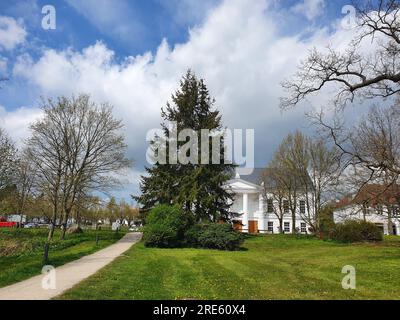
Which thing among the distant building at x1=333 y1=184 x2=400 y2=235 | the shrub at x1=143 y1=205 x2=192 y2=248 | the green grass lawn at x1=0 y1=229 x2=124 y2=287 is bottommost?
the green grass lawn at x1=0 y1=229 x2=124 y2=287

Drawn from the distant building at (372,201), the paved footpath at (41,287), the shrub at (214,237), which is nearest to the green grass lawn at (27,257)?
the paved footpath at (41,287)

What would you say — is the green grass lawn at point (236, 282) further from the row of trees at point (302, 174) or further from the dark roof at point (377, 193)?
the row of trees at point (302, 174)

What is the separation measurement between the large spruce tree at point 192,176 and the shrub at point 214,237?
5042 millimetres

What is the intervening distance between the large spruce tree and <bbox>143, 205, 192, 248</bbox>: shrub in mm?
5397

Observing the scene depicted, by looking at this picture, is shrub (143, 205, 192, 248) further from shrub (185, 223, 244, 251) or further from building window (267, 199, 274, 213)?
building window (267, 199, 274, 213)

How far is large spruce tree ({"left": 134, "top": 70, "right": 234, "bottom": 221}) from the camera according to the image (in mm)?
36969

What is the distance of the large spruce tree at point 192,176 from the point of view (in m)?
37.0

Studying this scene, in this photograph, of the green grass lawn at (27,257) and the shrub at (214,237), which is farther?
the shrub at (214,237)

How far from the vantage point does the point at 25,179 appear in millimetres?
44000

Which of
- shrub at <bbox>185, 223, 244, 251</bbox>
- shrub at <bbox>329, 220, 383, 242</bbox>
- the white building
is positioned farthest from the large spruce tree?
the white building

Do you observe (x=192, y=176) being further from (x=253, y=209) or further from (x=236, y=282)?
(x=253, y=209)

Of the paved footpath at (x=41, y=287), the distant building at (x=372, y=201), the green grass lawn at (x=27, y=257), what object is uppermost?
the distant building at (x=372, y=201)
